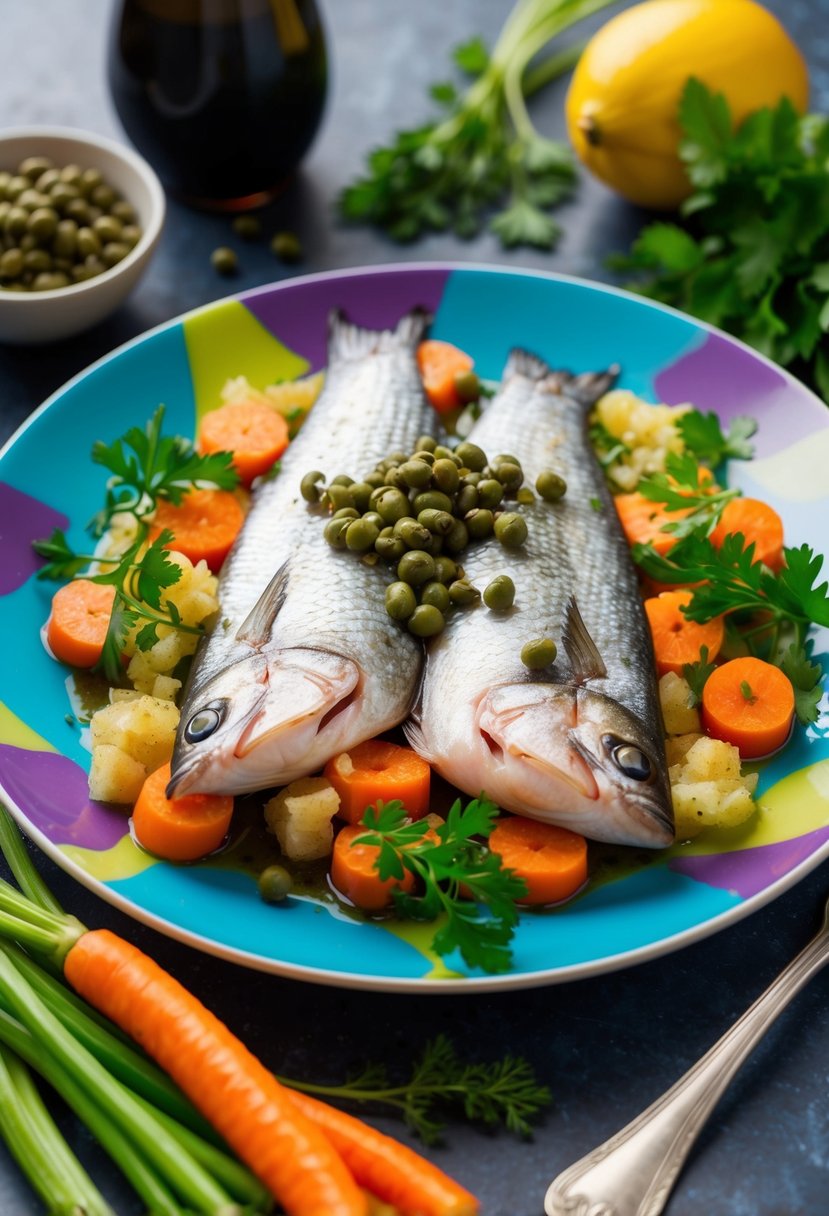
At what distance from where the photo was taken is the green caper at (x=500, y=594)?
3.14m

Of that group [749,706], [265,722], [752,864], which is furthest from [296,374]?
[752,864]

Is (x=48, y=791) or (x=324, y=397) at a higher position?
(x=324, y=397)

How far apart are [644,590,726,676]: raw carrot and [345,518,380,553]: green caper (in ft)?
2.68

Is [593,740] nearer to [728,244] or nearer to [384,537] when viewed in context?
[384,537]


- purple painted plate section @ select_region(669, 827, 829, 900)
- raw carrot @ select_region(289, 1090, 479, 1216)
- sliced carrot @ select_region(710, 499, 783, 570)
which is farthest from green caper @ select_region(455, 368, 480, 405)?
raw carrot @ select_region(289, 1090, 479, 1216)

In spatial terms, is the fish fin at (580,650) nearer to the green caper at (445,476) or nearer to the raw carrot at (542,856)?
the raw carrot at (542,856)

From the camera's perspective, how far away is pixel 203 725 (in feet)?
9.46

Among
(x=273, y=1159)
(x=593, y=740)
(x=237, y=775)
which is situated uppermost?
(x=593, y=740)

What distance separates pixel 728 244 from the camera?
4.65 meters

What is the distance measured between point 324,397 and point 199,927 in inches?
76.1

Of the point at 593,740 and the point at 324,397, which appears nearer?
the point at 593,740

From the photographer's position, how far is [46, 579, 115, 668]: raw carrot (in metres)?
3.30

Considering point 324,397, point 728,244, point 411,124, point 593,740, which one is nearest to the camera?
point 593,740

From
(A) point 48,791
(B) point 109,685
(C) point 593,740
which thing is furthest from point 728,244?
(A) point 48,791
